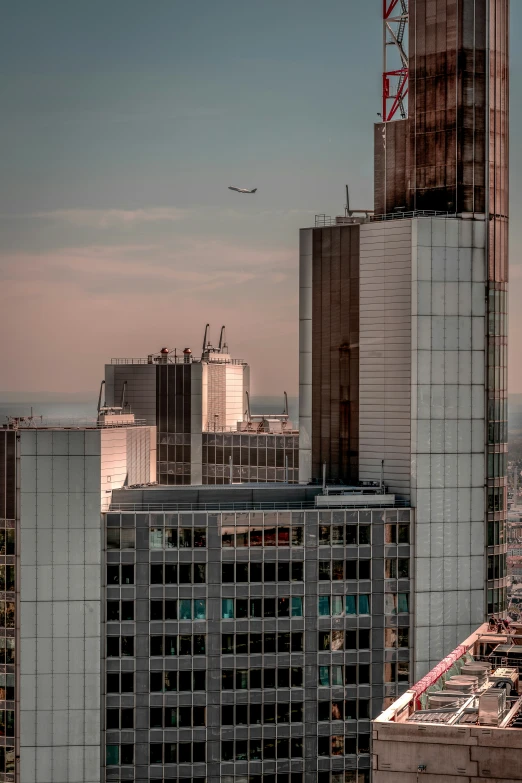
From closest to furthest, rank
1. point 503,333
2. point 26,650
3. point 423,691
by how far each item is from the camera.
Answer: point 423,691, point 26,650, point 503,333

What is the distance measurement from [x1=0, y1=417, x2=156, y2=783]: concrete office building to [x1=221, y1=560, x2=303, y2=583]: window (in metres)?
12.6

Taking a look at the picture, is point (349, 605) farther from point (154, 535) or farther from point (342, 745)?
point (154, 535)

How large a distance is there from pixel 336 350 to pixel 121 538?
1242 inches

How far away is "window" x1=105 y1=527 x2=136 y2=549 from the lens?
131 metres

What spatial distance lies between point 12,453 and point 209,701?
101 ft

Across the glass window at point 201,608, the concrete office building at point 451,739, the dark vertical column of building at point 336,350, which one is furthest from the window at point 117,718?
the concrete office building at point 451,739

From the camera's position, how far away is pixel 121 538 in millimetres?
131500

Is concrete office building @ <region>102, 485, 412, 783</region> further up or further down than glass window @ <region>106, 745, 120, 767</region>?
further up

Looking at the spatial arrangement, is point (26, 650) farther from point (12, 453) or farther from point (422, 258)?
point (422, 258)

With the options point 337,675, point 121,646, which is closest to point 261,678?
point 337,675

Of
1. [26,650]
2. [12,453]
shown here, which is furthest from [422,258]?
[26,650]

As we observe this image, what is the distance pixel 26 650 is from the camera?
131000 mm

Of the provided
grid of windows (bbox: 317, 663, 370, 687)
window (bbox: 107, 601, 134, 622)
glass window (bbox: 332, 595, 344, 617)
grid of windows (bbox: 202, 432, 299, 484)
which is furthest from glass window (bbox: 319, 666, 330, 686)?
grid of windows (bbox: 202, 432, 299, 484)

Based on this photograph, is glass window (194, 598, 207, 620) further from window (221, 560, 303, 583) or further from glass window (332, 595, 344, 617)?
glass window (332, 595, 344, 617)
